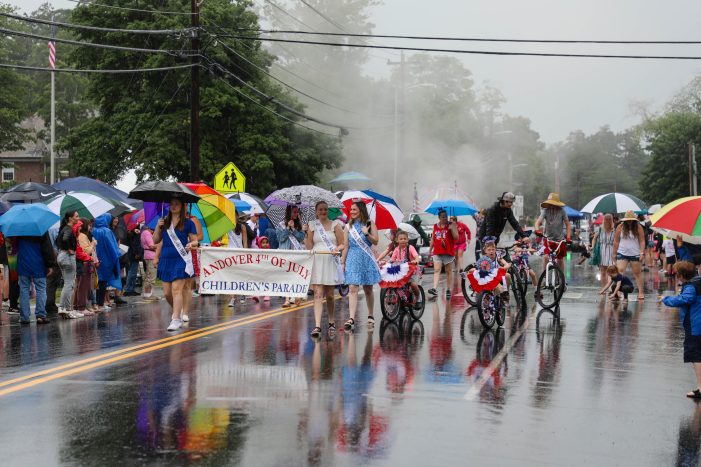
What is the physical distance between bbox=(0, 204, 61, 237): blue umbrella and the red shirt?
779 centimetres

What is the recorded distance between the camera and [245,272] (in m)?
14.5

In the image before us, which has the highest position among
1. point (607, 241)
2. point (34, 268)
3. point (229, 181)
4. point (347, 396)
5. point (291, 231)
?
point (229, 181)

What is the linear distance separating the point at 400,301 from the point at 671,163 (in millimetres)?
71116

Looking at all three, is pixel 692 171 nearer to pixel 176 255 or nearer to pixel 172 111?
pixel 172 111

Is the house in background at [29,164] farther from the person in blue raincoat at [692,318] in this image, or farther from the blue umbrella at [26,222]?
A: the person in blue raincoat at [692,318]

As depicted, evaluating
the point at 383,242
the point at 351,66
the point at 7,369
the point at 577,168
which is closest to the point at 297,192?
the point at 7,369

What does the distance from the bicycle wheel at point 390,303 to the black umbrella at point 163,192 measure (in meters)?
3.13

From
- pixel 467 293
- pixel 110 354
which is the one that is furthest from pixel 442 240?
pixel 110 354

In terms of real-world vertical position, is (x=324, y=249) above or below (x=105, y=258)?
above

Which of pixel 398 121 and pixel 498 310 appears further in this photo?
pixel 398 121

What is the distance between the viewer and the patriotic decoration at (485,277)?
13.9m

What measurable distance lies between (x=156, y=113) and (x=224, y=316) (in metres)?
22.9

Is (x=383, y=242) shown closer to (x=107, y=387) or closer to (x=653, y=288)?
(x=653, y=288)

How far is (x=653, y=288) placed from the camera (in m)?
23.0
